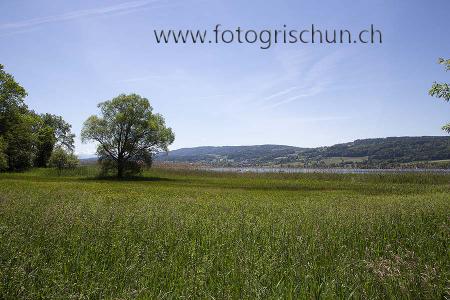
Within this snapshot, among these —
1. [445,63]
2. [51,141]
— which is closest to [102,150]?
[51,141]

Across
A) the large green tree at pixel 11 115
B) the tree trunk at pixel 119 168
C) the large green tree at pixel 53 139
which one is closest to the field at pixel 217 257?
the large green tree at pixel 11 115

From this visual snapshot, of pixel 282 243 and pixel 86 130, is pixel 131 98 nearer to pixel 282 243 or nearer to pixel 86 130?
pixel 86 130

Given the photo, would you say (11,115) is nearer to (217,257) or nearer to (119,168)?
(119,168)

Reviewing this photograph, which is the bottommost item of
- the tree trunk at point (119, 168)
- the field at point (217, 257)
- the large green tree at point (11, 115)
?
the field at point (217, 257)

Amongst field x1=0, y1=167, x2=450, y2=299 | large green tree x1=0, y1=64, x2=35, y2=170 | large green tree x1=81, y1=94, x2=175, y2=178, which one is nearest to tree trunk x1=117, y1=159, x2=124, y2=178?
large green tree x1=81, y1=94, x2=175, y2=178

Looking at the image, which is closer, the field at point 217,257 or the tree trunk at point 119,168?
the field at point 217,257

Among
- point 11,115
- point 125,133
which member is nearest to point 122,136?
point 125,133

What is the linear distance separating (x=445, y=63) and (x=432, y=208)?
11307mm

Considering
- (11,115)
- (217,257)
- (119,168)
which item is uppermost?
(11,115)

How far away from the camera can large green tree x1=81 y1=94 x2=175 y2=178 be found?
211 feet

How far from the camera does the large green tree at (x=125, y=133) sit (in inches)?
2534

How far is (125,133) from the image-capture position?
65875mm

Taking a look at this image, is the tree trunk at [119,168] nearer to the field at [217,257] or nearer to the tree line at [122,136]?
the tree line at [122,136]

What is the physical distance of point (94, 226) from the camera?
10.2 m
